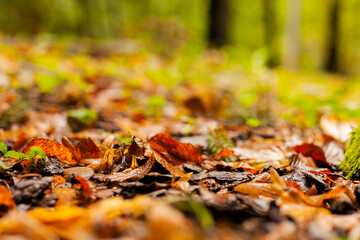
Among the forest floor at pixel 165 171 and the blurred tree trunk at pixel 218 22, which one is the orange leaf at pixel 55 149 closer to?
the forest floor at pixel 165 171

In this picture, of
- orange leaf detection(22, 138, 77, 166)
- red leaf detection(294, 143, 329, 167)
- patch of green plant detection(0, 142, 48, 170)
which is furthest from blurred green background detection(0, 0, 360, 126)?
patch of green plant detection(0, 142, 48, 170)

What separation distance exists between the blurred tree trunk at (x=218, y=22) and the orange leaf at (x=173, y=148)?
24.7ft

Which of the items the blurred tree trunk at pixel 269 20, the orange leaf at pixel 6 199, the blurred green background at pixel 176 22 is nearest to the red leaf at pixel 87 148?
the orange leaf at pixel 6 199

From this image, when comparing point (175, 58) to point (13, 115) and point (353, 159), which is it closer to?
point (13, 115)

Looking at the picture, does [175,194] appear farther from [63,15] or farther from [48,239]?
[63,15]

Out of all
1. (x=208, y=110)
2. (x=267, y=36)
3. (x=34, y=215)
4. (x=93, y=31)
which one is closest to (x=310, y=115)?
(x=208, y=110)

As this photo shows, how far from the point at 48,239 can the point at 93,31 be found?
7.81 m

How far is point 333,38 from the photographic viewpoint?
14062mm

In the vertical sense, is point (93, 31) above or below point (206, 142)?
above

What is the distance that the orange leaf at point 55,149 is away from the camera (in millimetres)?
1383

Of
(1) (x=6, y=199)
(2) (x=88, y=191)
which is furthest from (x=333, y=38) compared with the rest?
(1) (x=6, y=199)

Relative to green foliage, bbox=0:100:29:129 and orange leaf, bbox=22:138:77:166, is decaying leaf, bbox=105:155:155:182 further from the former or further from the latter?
green foliage, bbox=0:100:29:129

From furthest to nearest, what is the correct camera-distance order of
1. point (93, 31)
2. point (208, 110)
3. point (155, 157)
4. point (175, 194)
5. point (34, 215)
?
point (93, 31) < point (208, 110) < point (155, 157) < point (175, 194) < point (34, 215)

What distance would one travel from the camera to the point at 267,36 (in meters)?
14.1
